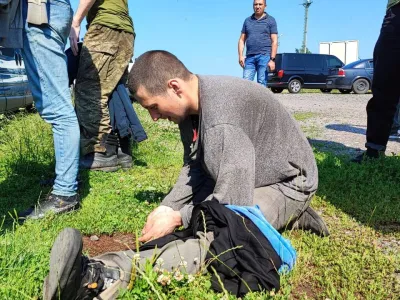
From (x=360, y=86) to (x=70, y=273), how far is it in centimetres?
2336

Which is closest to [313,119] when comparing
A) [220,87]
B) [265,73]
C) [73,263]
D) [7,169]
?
[265,73]

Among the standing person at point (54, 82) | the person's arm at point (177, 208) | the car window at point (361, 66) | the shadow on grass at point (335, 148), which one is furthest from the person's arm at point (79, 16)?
the car window at point (361, 66)

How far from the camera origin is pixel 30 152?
457cm

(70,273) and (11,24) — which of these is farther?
(11,24)

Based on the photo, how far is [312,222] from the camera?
2.75m

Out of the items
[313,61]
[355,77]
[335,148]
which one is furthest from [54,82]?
[313,61]

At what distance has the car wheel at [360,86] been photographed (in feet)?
74.8

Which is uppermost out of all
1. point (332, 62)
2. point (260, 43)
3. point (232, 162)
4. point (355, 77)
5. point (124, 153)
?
point (332, 62)

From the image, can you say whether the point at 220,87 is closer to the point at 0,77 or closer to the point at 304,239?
the point at 304,239

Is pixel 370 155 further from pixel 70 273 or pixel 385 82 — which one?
pixel 70 273

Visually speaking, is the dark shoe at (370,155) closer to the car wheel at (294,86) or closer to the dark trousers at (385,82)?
the dark trousers at (385,82)

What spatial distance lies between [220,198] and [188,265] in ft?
1.16

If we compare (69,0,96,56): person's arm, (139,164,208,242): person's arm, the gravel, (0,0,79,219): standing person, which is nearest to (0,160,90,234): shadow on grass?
(0,0,79,219): standing person

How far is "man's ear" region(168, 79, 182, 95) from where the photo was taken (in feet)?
7.43
